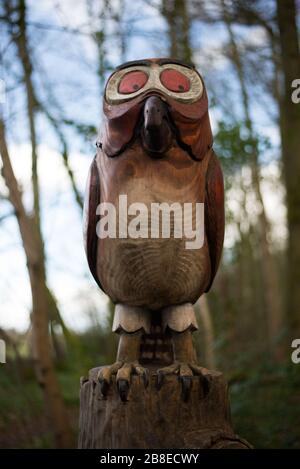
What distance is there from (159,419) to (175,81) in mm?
1422

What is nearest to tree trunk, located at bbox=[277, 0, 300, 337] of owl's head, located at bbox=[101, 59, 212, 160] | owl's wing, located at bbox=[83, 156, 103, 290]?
owl's head, located at bbox=[101, 59, 212, 160]

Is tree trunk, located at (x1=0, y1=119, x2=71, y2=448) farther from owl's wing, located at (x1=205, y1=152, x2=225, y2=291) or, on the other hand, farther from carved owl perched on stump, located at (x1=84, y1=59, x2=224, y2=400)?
owl's wing, located at (x1=205, y1=152, x2=225, y2=291)

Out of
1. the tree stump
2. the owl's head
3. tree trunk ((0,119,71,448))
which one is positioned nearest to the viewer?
the tree stump

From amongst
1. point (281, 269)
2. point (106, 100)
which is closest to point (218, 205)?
point (106, 100)

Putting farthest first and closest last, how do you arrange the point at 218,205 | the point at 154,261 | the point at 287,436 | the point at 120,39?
the point at 120,39
the point at 287,436
the point at 218,205
the point at 154,261

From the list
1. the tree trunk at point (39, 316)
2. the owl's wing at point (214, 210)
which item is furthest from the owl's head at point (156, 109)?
the tree trunk at point (39, 316)

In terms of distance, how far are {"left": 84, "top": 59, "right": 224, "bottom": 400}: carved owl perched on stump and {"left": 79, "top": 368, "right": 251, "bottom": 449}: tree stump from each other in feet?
0.19

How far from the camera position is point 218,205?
243 centimetres

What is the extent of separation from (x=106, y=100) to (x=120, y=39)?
9.69 ft

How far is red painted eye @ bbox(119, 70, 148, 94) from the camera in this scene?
228 cm

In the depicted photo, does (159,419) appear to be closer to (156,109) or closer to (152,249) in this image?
(152,249)

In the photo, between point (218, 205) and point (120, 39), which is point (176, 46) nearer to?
point (120, 39)

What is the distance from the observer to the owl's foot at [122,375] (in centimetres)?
207

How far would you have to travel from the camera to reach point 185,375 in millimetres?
2117
